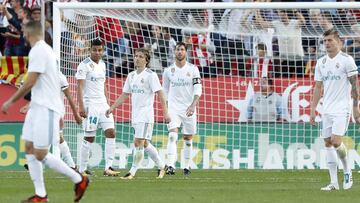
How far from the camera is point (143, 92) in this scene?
19406mm

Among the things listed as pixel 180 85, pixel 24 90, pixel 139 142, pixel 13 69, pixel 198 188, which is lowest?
pixel 198 188

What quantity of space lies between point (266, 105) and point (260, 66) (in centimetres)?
87

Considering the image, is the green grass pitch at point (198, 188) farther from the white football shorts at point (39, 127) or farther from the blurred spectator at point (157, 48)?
the blurred spectator at point (157, 48)

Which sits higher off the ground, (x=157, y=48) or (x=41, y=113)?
(x=157, y=48)

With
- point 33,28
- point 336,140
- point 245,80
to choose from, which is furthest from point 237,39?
point 33,28

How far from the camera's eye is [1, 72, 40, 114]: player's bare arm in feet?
41.3

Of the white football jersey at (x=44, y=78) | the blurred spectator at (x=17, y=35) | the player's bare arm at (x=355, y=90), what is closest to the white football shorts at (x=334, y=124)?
the player's bare arm at (x=355, y=90)

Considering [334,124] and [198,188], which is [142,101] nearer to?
[198,188]

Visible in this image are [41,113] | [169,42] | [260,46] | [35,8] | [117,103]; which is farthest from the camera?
[35,8]

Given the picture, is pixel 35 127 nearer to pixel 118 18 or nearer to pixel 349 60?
pixel 349 60

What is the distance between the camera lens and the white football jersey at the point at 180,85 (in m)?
20.6

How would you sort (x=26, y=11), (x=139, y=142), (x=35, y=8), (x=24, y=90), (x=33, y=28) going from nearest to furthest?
(x=24, y=90)
(x=33, y=28)
(x=139, y=142)
(x=35, y=8)
(x=26, y=11)

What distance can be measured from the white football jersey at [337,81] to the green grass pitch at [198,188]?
1.31 m

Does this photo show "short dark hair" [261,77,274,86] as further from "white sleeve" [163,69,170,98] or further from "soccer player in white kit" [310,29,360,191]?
"soccer player in white kit" [310,29,360,191]
